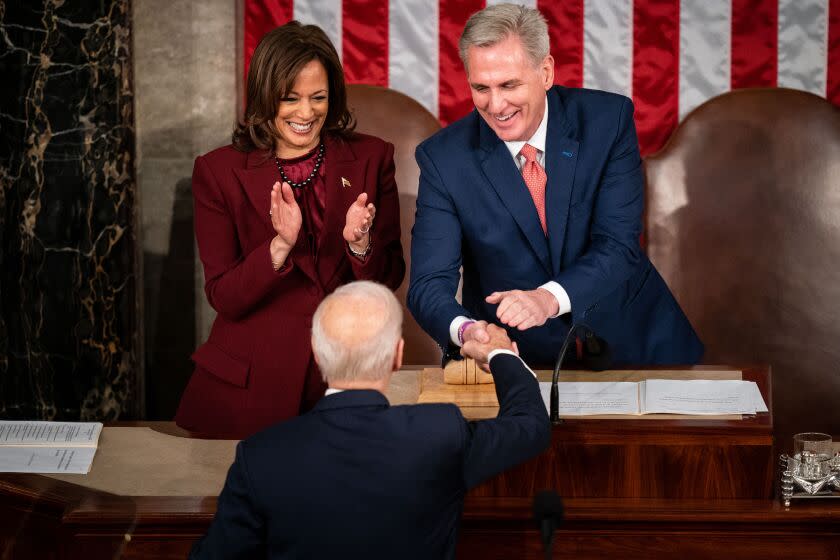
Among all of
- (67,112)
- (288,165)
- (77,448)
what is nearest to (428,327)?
(288,165)

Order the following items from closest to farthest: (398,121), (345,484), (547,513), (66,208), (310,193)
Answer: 1. (547,513)
2. (345,484)
3. (310,193)
4. (66,208)
5. (398,121)

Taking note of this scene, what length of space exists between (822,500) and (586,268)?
0.82 metres

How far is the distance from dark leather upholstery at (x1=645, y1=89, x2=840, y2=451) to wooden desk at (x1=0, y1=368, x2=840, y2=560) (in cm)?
212

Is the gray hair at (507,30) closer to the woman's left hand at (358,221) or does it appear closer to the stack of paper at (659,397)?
the woman's left hand at (358,221)

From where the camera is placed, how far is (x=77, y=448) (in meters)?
2.77

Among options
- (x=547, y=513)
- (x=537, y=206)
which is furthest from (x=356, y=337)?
(x=537, y=206)

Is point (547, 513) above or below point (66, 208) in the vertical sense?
below

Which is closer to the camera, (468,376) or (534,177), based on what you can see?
(468,376)

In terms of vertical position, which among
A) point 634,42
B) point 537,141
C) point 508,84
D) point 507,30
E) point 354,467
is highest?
point 634,42

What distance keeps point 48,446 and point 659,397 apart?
4.91 feet

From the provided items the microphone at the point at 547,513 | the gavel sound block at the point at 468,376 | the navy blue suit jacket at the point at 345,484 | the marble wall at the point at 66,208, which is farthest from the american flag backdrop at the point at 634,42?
the microphone at the point at 547,513

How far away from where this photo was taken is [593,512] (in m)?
2.50

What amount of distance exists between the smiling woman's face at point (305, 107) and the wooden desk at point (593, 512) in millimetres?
1102

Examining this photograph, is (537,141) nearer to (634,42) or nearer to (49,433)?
(49,433)
